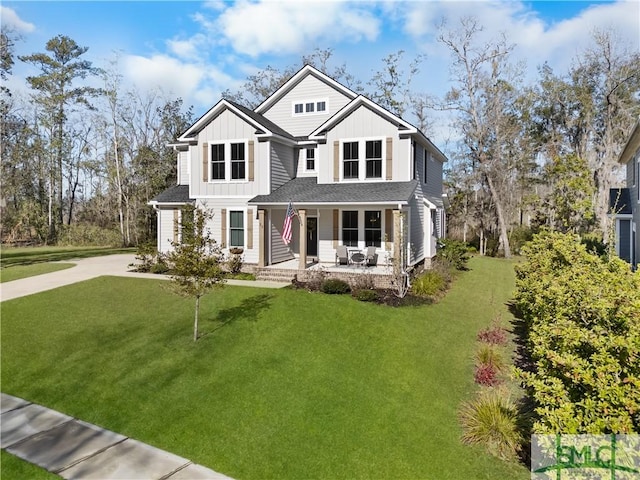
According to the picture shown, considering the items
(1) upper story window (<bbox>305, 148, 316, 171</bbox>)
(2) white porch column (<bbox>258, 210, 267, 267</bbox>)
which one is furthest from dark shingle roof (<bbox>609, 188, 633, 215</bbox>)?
(2) white porch column (<bbox>258, 210, 267, 267</bbox>)

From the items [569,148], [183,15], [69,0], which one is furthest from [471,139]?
[69,0]

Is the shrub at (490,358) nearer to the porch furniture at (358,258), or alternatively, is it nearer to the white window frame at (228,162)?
the porch furniture at (358,258)

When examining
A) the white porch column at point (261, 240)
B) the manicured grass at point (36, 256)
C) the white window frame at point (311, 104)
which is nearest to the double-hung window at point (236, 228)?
the white porch column at point (261, 240)

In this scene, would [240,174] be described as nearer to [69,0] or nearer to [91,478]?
[69,0]

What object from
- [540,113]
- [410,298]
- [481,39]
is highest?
[481,39]

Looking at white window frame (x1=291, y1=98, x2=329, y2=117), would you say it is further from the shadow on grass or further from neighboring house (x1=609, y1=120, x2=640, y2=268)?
neighboring house (x1=609, y1=120, x2=640, y2=268)

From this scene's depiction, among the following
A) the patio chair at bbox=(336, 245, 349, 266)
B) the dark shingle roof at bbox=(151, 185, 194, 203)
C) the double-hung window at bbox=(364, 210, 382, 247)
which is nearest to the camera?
the patio chair at bbox=(336, 245, 349, 266)
